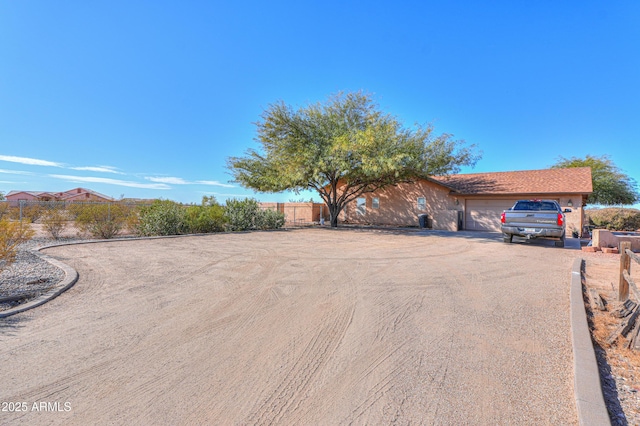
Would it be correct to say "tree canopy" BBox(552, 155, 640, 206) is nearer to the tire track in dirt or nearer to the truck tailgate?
the truck tailgate

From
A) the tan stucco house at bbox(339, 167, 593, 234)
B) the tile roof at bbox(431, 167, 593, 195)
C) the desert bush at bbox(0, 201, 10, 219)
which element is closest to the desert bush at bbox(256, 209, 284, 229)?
the tan stucco house at bbox(339, 167, 593, 234)

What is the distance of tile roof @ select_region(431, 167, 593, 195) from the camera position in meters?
17.2

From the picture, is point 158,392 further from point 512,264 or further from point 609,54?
point 609,54

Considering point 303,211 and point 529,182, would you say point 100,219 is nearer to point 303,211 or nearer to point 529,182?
point 303,211

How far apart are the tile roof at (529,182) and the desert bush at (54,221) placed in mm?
20754

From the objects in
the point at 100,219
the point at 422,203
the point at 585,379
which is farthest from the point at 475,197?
the point at 100,219

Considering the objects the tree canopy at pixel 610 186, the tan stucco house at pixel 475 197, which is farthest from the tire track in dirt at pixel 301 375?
the tree canopy at pixel 610 186

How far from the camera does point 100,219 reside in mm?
12312

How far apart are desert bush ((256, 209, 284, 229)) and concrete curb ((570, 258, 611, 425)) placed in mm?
15124

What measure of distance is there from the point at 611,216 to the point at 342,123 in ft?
65.8

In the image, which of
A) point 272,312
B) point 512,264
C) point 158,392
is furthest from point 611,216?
point 158,392

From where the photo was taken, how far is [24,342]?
3.30 metres

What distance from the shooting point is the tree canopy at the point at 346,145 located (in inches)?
580

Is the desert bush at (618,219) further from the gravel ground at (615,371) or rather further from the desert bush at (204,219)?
the desert bush at (204,219)
